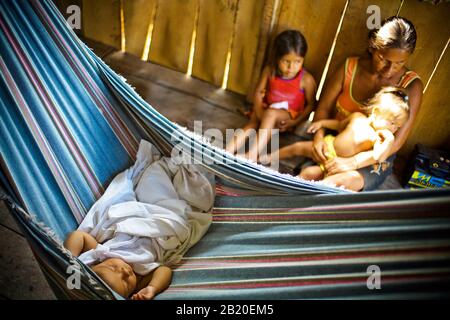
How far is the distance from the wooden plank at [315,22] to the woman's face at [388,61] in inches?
14.6

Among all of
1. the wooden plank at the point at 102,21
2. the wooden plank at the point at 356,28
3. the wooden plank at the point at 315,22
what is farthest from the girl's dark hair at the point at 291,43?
the wooden plank at the point at 102,21

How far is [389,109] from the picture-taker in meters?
1.85

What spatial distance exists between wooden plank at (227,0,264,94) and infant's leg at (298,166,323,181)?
33.9 inches

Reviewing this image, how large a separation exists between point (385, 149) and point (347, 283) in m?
0.86

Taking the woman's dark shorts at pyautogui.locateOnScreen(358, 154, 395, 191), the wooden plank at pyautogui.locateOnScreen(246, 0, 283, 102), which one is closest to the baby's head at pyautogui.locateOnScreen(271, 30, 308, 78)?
the wooden plank at pyautogui.locateOnScreen(246, 0, 283, 102)

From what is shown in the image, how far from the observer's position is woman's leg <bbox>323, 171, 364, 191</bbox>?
193 cm

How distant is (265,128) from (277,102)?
0.59 ft

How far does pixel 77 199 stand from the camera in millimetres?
1539

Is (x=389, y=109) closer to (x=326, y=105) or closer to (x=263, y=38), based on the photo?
(x=326, y=105)

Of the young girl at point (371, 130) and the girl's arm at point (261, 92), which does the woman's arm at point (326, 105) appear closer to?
the young girl at point (371, 130)

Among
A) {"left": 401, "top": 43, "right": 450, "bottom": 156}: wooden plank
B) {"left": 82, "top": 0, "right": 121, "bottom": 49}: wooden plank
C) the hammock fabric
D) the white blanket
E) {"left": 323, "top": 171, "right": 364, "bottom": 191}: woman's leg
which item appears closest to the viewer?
the hammock fabric

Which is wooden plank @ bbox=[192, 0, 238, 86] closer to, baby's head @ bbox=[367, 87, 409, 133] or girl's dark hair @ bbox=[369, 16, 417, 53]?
girl's dark hair @ bbox=[369, 16, 417, 53]

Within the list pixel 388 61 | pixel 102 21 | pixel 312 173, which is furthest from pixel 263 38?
pixel 102 21

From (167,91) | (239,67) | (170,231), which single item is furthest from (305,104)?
(170,231)
